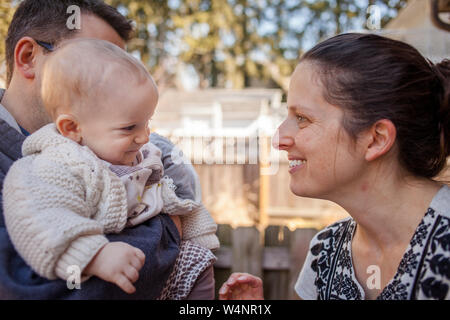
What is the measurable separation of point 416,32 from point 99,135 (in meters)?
6.79

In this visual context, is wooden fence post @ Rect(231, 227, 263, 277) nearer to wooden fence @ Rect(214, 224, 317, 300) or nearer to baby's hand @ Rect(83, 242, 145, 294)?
wooden fence @ Rect(214, 224, 317, 300)

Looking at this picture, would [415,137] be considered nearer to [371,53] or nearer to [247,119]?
[371,53]

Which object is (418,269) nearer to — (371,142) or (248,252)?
(371,142)

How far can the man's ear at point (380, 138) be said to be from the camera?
5.53 ft

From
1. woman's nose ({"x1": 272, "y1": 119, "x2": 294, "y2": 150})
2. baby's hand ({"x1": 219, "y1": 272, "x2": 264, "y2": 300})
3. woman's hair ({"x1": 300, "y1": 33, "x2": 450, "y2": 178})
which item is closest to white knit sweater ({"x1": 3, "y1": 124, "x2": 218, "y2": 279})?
baby's hand ({"x1": 219, "y1": 272, "x2": 264, "y2": 300})

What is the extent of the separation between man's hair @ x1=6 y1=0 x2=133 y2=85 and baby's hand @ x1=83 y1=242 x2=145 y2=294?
1093 mm

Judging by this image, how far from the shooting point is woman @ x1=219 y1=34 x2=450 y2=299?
5.56ft

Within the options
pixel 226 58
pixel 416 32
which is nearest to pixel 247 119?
pixel 226 58

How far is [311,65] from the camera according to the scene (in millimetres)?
1845

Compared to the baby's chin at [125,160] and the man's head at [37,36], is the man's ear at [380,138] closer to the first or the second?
the baby's chin at [125,160]

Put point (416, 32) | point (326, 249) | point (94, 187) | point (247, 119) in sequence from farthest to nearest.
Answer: point (247, 119), point (416, 32), point (326, 249), point (94, 187)

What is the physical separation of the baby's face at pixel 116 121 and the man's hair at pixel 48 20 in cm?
61

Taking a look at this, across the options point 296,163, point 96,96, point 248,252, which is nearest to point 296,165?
point 296,163

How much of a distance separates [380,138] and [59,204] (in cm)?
131
